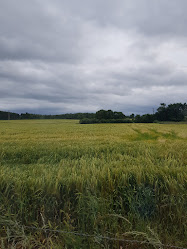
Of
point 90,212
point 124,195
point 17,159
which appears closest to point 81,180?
point 90,212

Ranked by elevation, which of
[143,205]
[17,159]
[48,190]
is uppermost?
[48,190]

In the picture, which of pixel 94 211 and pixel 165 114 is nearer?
pixel 94 211

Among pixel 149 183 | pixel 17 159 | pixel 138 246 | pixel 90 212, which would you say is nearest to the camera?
pixel 138 246

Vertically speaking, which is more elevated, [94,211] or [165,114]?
[165,114]

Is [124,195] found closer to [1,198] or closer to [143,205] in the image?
[143,205]

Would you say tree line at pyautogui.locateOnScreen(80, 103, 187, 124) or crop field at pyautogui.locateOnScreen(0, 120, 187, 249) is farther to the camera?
tree line at pyautogui.locateOnScreen(80, 103, 187, 124)

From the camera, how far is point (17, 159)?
602 centimetres

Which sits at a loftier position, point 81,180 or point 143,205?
point 81,180

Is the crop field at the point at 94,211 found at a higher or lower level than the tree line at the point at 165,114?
lower

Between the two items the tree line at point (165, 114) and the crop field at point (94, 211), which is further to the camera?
the tree line at point (165, 114)

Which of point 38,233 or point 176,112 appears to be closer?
point 38,233

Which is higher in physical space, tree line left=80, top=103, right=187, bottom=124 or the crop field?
tree line left=80, top=103, right=187, bottom=124

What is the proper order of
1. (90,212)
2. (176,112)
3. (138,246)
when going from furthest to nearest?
1. (176,112)
2. (90,212)
3. (138,246)

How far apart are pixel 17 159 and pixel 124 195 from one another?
5.22 metres
